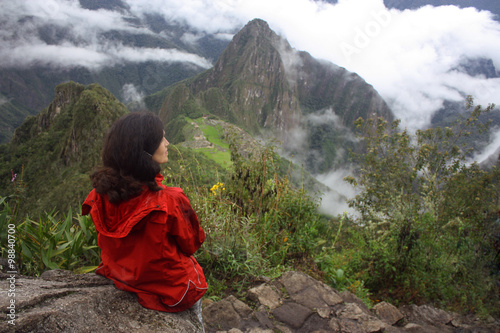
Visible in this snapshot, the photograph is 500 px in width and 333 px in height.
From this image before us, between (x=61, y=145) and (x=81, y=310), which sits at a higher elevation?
(x=81, y=310)

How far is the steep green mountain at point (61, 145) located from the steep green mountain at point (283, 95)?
50.8 m

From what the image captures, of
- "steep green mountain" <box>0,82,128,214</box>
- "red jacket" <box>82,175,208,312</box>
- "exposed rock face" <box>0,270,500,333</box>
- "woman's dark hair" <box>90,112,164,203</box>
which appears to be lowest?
"steep green mountain" <box>0,82,128,214</box>

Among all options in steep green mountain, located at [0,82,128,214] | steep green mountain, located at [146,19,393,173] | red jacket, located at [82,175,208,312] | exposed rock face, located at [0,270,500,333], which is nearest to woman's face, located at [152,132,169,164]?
red jacket, located at [82,175,208,312]

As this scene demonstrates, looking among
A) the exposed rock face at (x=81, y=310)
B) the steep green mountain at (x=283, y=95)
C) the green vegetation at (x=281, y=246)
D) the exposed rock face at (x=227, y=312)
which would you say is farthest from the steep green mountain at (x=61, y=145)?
the steep green mountain at (x=283, y=95)

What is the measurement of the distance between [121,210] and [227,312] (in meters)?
1.45

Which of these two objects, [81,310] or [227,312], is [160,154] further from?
[227,312]

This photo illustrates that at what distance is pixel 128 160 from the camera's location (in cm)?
139

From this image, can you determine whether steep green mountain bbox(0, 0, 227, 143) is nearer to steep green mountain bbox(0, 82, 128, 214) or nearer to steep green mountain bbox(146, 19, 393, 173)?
steep green mountain bbox(146, 19, 393, 173)

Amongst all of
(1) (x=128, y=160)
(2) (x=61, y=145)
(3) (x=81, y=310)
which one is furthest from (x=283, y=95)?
(3) (x=81, y=310)

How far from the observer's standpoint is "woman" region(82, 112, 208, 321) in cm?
134

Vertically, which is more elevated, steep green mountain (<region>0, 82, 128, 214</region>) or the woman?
the woman

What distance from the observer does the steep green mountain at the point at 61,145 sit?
104 ft

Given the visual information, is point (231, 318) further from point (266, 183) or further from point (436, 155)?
point (436, 155)

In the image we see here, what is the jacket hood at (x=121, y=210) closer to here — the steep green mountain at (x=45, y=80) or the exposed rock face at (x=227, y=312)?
the exposed rock face at (x=227, y=312)
